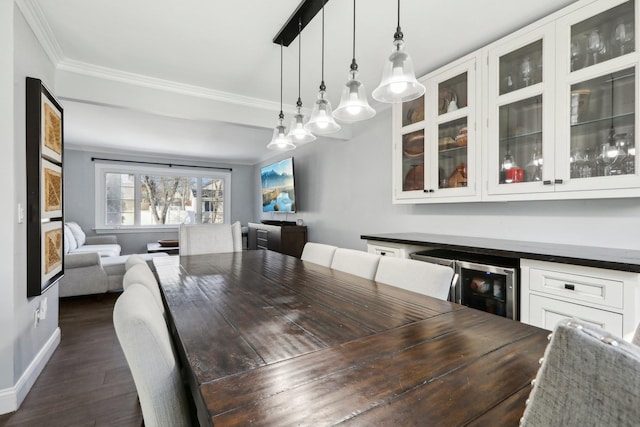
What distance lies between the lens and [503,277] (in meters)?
1.82

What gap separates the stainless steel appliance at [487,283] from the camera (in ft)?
5.78

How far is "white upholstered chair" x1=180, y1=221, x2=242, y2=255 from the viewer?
3.06m

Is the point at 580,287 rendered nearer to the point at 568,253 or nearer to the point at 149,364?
the point at 568,253

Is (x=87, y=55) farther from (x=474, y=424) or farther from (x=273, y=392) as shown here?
(x=474, y=424)

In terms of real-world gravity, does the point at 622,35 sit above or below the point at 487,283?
above

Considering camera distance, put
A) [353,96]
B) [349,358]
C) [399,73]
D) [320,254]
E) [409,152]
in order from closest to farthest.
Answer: [349,358] < [399,73] < [353,96] < [320,254] < [409,152]

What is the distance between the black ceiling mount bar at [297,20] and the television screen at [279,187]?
9.68 feet

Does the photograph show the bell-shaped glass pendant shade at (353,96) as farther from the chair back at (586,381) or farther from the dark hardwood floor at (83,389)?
the dark hardwood floor at (83,389)

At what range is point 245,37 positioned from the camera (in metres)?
2.14

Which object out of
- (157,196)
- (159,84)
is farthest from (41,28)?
(157,196)

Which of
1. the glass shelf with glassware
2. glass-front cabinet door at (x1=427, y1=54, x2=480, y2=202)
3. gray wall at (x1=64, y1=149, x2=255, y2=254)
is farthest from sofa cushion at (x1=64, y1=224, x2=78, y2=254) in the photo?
the glass shelf with glassware

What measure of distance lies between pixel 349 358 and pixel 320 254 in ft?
4.77

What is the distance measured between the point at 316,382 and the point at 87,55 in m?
3.03

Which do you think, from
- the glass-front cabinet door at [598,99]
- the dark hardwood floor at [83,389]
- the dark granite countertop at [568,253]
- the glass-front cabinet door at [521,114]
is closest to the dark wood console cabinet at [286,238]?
the dark hardwood floor at [83,389]
